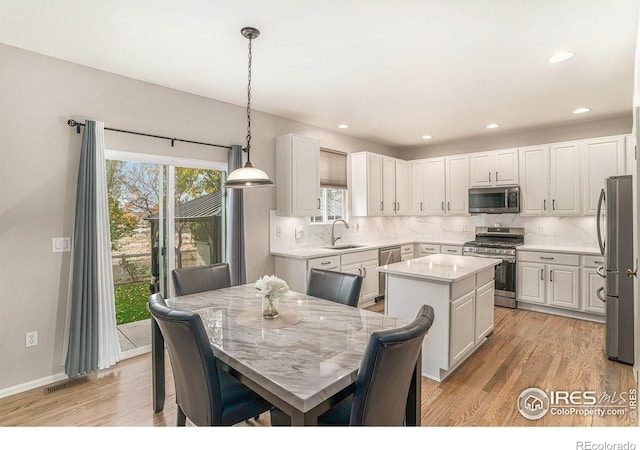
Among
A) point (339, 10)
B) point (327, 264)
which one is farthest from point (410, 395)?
point (327, 264)

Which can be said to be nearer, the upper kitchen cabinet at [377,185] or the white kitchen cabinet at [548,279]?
the white kitchen cabinet at [548,279]

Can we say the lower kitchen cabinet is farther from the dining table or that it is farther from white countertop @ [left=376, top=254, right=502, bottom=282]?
the dining table

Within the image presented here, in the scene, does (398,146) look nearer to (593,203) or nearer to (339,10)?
(593,203)

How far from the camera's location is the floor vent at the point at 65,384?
8.47 ft

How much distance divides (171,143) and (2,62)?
1283mm

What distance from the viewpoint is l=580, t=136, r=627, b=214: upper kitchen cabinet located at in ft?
13.6

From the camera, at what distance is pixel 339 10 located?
2.09m

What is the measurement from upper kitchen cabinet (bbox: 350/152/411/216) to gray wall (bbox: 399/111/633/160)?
0.66 meters

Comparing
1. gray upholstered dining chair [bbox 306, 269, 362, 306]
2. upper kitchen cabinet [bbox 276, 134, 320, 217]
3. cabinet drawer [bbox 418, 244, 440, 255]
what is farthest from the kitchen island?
cabinet drawer [bbox 418, 244, 440, 255]

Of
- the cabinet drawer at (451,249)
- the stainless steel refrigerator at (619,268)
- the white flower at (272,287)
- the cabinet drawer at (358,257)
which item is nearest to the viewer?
the white flower at (272,287)

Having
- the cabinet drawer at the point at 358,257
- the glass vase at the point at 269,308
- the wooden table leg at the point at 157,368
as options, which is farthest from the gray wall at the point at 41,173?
the cabinet drawer at the point at 358,257

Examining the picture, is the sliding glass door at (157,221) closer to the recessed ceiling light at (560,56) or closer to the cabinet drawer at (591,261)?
the recessed ceiling light at (560,56)

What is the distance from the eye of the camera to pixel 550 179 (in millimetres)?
4660

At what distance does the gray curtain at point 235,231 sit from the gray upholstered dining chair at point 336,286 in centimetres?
142
